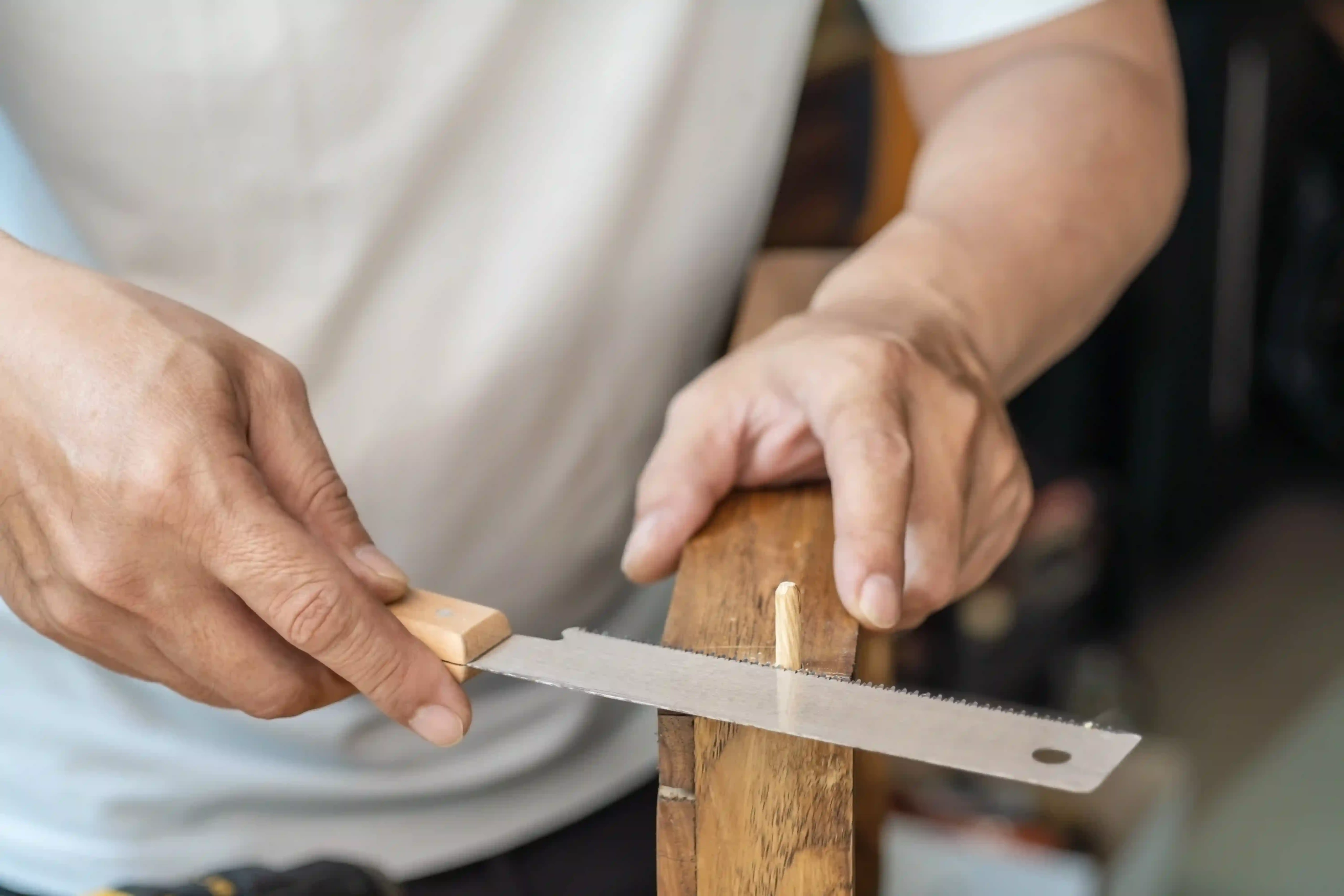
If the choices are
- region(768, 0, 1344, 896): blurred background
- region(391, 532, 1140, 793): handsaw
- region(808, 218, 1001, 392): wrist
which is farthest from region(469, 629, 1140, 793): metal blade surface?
region(768, 0, 1344, 896): blurred background

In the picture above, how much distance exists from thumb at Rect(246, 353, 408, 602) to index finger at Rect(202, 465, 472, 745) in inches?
0.9

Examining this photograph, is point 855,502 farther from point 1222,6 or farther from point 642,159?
point 1222,6

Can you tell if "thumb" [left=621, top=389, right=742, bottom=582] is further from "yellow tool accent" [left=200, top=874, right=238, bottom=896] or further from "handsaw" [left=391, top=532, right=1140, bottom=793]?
"yellow tool accent" [left=200, top=874, right=238, bottom=896]

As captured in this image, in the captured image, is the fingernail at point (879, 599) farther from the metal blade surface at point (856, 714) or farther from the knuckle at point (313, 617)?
the knuckle at point (313, 617)

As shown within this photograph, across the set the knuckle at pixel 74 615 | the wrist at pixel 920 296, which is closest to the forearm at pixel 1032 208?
the wrist at pixel 920 296

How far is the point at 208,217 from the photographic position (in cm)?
77

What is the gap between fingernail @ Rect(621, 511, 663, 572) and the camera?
70 cm

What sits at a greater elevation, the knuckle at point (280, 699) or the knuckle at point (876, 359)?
the knuckle at point (876, 359)

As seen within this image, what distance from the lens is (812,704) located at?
1.70 feet

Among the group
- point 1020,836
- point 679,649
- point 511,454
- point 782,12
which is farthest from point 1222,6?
point 679,649

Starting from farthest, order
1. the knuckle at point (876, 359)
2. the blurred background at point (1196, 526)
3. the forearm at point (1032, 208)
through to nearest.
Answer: the blurred background at point (1196, 526)
the forearm at point (1032, 208)
the knuckle at point (876, 359)

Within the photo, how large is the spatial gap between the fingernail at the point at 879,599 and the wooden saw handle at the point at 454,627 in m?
0.18

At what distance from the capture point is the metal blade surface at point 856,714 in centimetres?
48

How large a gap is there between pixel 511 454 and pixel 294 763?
26cm
